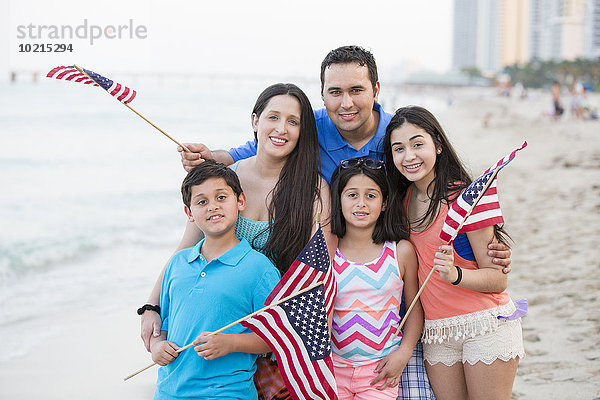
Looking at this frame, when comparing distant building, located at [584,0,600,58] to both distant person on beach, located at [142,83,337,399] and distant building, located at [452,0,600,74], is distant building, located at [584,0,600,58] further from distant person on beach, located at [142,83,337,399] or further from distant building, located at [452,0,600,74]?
distant person on beach, located at [142,83,337,399]

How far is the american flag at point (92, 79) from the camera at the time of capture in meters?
3.40

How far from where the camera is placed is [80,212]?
15188 millimetres

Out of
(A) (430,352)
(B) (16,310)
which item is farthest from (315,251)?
(B) (16,310)

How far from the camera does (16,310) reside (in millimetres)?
7691

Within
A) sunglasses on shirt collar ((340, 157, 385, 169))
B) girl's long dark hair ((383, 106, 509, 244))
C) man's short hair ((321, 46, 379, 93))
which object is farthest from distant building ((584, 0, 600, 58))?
sunglasses on shirt collar ((340, 157, 385, 169))

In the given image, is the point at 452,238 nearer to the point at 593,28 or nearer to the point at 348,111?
the point at 348,111

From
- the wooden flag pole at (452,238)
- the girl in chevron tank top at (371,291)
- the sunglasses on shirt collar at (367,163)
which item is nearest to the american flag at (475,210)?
Result: the wooden flag pole at (452,238)

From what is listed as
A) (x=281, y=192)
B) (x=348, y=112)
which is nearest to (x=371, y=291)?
(x=281, y=192)

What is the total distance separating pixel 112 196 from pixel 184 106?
3775cm

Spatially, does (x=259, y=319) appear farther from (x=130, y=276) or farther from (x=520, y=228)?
(x=520, y=228)

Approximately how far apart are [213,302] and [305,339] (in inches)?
19.6

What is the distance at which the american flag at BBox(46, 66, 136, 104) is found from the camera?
3.40 m

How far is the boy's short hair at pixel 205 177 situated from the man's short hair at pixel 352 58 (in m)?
1.10

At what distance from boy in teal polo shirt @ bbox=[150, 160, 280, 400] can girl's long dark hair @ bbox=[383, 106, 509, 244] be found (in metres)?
0.90
